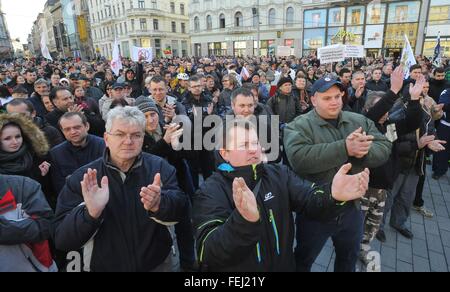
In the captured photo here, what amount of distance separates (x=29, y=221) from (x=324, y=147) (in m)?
2.32

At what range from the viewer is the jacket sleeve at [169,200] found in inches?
73.7

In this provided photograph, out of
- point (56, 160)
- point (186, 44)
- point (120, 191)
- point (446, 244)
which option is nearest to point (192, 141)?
point (56, 160)

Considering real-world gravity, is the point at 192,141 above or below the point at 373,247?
above

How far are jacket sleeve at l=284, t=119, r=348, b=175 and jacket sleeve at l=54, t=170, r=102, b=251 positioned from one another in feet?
5.48

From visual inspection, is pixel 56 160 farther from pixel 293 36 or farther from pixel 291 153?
pixel 293 36

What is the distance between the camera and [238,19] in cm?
4594

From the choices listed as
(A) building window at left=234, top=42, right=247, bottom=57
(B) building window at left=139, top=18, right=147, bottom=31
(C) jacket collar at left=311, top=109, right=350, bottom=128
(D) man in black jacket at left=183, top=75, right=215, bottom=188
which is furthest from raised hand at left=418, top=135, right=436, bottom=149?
(B) building window at left=139, top=18, right=147, bottom=31

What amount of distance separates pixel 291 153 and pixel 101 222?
1645 mm

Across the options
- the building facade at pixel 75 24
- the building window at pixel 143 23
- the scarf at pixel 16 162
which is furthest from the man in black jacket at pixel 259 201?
the building facade at pixel 75 24

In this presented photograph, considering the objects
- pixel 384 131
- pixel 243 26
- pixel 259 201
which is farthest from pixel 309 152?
pixel 243 26

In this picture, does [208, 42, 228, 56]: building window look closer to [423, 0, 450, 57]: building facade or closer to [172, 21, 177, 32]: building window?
[172, 21, 177, 32]: building window

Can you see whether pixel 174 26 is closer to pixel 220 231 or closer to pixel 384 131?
pixel 384 131

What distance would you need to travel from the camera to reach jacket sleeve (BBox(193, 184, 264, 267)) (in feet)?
4.71

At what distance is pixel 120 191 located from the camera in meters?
1.99
